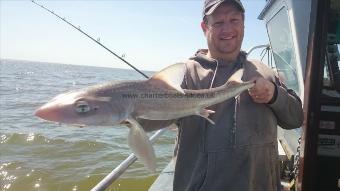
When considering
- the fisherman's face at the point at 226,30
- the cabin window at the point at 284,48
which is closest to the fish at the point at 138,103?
the fisherman's face at the point at 226,30

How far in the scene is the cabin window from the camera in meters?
4.70

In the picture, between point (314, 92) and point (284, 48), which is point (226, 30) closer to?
point (314, 92)

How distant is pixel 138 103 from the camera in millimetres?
2352

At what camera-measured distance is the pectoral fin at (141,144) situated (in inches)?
91.4

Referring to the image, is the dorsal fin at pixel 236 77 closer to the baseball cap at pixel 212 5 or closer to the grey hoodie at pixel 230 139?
the grey hoodie at pixel 230 139

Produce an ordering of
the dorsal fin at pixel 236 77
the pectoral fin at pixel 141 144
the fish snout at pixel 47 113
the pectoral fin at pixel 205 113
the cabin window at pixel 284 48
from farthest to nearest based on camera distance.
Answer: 1. the cabin window at pixel 284 48
2. the dorsal fin at pixel 236 77
3. the pectoral fin at pixel 205 113
4. the pectoral fin at pixel 141 144
5. the fish snout at pixel 47 113

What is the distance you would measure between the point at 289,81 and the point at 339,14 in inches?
43.1

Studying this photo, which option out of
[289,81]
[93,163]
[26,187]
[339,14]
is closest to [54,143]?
[93,163]

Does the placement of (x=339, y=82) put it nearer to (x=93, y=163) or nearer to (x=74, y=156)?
(x=93, y=163)

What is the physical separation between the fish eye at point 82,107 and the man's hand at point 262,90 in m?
1.22

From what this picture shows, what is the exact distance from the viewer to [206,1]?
317 centimetres

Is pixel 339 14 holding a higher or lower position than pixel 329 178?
higher

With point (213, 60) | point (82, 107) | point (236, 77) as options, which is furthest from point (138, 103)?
point (213, 60)

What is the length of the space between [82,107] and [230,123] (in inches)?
46.6
